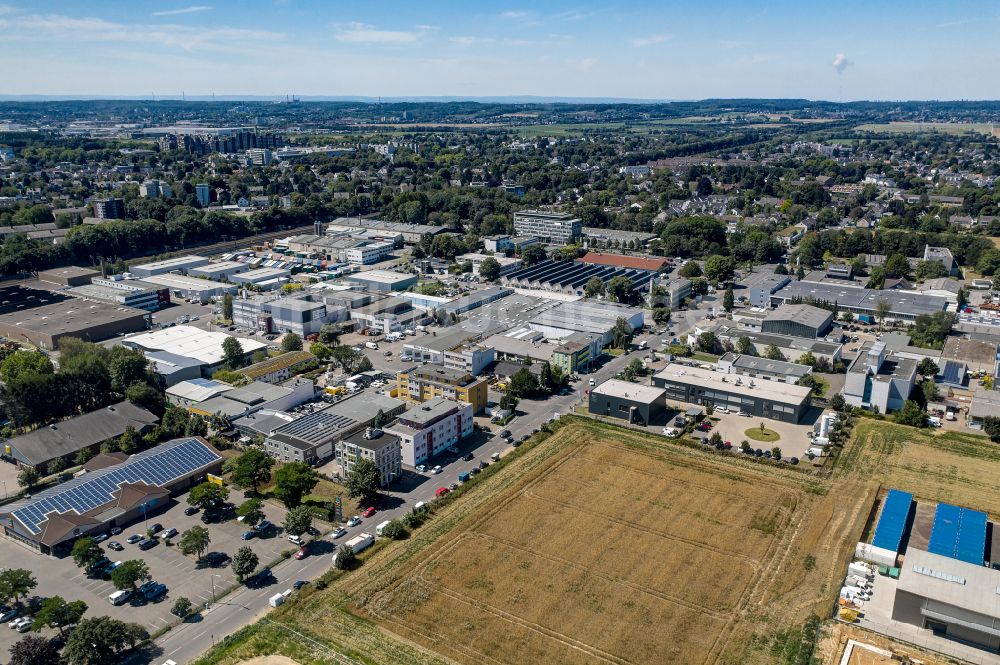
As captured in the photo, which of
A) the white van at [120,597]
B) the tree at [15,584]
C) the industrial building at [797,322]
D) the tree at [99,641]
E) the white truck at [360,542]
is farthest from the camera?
the industrial building at [797,322]

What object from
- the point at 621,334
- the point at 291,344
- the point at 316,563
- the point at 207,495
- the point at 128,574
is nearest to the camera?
the point at 128,574

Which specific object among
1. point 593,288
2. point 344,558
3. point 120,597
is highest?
point 593,288

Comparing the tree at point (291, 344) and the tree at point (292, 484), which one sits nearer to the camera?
the tree at point (292, 484)

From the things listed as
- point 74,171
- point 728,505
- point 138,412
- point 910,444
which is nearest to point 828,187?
point 910,444

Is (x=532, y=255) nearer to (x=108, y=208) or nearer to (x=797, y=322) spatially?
(x=797, y=322)

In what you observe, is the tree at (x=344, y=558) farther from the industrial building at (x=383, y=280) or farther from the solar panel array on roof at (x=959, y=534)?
the industrial building at (x=383, y=280)

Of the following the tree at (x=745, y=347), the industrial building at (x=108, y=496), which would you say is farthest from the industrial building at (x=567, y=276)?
the industrial building at (x=108, y=496)

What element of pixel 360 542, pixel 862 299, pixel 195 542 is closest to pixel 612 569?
pixel 360 542
